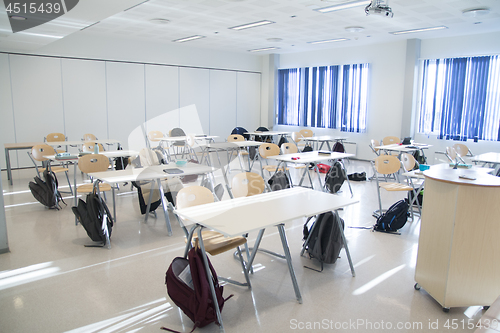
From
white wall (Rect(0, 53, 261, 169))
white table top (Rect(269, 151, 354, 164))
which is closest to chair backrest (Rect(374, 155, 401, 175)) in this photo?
white table top (Rect(269, 151, 354, 164))

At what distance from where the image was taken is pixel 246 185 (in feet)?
11.9

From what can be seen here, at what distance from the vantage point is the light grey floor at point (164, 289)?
2.59 metres

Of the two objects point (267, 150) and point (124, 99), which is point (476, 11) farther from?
point (124, 99)

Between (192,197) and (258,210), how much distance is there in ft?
2.04

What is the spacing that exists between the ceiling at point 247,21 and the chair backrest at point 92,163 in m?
1.78

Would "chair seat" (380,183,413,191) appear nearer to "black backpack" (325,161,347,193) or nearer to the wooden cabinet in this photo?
"black backpack" (325,161,347,193)

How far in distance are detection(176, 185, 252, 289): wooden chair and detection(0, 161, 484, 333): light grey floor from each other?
44cm

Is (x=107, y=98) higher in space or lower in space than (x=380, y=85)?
lower

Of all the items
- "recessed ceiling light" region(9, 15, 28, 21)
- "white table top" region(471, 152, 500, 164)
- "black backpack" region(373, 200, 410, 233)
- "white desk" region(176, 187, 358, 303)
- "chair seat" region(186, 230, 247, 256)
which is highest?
"recessed ceiling light" region(9, 15, 28, 21)

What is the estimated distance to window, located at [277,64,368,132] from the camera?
10086 mm

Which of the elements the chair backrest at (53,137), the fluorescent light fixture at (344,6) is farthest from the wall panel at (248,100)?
the fluorescent light fixture at (344,6)

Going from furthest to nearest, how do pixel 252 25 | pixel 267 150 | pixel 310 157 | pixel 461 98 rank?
pixel 461 98, pixel 252 25, pixel 267 150, pixel 310 157

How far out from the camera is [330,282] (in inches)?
125

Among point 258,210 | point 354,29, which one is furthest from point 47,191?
point 354,29
